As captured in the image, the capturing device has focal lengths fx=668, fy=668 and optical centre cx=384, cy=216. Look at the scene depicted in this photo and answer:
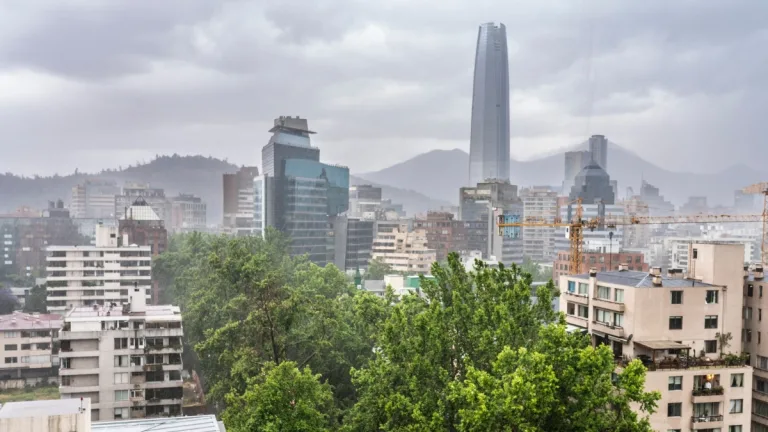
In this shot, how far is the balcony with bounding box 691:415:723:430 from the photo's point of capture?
26359mm

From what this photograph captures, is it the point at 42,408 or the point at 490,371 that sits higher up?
the point at 42,408

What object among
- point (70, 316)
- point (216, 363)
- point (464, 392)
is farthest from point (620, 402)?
point (70, 316)

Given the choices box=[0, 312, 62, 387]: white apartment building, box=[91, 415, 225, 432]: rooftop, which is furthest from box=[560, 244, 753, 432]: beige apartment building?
box=[0, 312, 62, 387]: white apartment building

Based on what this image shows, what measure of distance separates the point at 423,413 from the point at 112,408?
22.5 meters

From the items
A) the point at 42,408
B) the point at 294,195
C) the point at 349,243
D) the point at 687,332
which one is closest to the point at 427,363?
the point at 687,332

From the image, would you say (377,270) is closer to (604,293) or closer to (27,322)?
(27,322)

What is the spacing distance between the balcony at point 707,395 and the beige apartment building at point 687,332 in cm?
4

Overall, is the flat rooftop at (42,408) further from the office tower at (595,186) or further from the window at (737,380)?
the office tower at (595,186)

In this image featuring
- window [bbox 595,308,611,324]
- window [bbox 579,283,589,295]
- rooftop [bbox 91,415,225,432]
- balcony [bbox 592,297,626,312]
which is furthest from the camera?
window [bbox 579,283,589,295]

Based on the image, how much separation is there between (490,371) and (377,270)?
77.2 m

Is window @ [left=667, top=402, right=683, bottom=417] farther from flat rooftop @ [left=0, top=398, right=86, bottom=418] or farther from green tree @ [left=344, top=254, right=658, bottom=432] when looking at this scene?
Result: flat rooftop @ [left=0, top=398, right=86, bottom=418]

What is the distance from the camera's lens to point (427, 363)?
23656 mm

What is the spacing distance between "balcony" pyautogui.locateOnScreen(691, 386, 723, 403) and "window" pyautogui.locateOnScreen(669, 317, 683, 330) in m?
2.64

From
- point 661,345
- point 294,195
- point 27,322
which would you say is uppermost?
point 294,195
